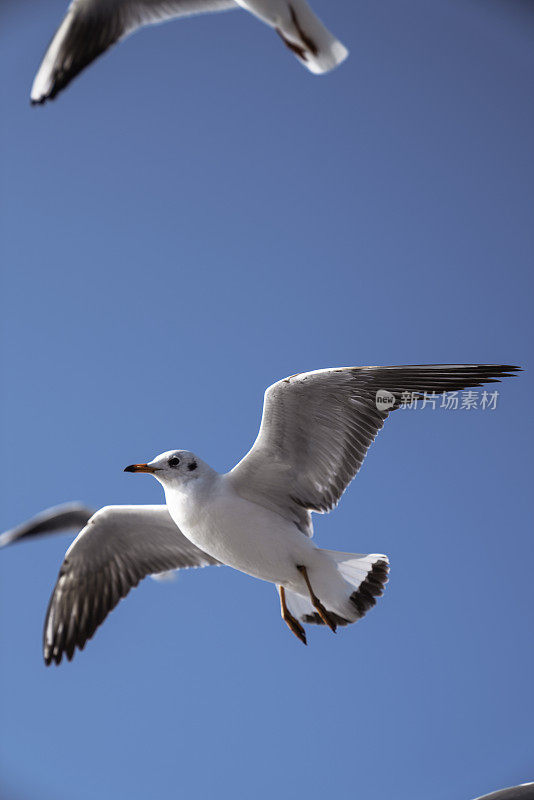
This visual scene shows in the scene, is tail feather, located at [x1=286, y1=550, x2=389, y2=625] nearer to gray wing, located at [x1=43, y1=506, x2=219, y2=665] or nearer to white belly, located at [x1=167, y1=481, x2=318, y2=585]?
white belly, located at [x1=167, y1=481, x2=318, y2=585]

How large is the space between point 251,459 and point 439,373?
0.57 metres

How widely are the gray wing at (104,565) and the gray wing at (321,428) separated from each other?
1.80ft

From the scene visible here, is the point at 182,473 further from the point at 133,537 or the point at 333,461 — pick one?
the point at 133,537

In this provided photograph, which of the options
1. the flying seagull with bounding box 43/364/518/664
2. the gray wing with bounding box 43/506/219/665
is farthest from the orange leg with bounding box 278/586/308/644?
the gray wing with bounding box 43/506/219/665

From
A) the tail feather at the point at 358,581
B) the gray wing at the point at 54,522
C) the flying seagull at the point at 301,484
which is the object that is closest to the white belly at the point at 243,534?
the flying seagull at the point at 301,484

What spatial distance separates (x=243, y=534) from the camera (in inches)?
85.0

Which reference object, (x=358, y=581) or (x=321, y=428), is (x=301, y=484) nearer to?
(x=321, y=428)

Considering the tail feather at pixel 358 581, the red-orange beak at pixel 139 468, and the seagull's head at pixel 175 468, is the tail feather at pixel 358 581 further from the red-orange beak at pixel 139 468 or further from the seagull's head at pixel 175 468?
the red-orange beak at pixel 139 468

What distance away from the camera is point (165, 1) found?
9.79 ft

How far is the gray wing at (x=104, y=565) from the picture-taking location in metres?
2.71

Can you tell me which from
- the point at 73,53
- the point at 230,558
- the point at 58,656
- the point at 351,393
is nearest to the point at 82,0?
the point at 73,53

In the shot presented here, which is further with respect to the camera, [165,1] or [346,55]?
[165,1]

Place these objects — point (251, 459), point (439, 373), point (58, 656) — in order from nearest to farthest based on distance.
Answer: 1. point (439, 373)
2. point (251, 459)
3. point (58, 656)

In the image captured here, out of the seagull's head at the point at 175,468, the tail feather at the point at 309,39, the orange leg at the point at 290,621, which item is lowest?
the orange leg at the point at 290,621
